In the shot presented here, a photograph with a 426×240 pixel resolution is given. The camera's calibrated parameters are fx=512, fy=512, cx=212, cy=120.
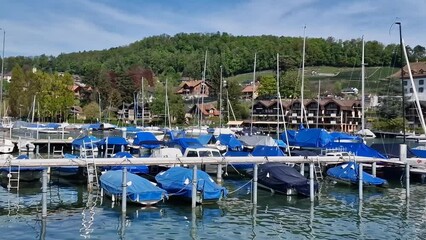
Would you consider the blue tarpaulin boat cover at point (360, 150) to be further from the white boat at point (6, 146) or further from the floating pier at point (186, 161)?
the white boat at point (6, 146)

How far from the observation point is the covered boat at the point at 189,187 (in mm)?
32156

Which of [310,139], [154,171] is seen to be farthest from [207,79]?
[154,171]

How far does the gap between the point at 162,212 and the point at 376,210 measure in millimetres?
13945

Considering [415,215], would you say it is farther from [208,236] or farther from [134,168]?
[134,168]

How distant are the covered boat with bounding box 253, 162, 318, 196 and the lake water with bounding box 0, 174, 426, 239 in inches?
23.8

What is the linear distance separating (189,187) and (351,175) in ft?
51.6

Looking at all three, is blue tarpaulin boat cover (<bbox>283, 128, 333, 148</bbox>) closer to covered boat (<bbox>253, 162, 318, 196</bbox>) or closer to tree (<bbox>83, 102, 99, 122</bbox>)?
covered boat (<bbox>253, 162, 318, 196</bbox>)

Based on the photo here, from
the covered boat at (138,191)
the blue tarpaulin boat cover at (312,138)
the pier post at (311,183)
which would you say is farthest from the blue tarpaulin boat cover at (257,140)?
the covered boat at (138,191)

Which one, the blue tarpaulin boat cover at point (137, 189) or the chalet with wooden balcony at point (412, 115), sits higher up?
the chalet with wooden balcony at point (412, 115)

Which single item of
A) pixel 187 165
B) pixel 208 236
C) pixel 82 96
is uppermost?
pixel 82 96

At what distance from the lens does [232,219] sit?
2973 cm

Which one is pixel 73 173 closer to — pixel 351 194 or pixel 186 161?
pixel 186 161

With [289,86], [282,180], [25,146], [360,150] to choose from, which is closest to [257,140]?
[360,150]

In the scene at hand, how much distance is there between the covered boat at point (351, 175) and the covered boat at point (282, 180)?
610cm
